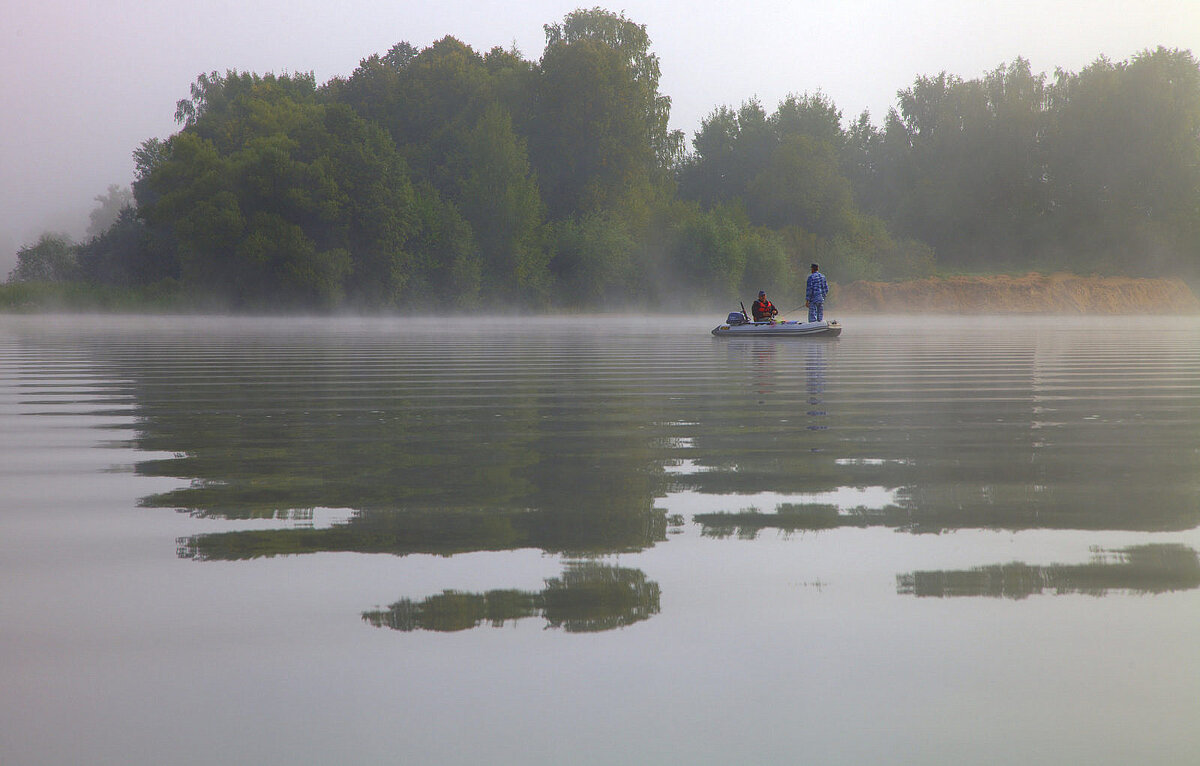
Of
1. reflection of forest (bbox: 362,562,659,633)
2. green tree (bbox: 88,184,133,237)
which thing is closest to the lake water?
reflection of forest (bbox: 362,562,659,633)

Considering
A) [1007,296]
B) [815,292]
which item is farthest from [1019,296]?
[815,292]

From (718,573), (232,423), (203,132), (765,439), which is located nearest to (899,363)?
(765,439)

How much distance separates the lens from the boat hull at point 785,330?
86.9 feet

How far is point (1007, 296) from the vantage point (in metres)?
72.2

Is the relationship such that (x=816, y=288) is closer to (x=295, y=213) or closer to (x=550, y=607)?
(x=550, y=607)

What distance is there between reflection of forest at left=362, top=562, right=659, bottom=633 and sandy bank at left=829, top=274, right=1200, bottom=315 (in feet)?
226

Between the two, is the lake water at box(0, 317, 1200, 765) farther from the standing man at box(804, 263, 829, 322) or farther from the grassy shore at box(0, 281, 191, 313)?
the grassy shore at box(0, 281, 191, 313)

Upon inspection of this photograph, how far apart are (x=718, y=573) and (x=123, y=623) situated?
6.24 ft

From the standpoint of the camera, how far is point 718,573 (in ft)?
12.8

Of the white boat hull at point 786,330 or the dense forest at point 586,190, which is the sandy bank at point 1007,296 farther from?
the white boat hull at point 786,330

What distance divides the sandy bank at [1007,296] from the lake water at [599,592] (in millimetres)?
64389

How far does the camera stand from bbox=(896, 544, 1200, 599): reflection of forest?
3.65 meters

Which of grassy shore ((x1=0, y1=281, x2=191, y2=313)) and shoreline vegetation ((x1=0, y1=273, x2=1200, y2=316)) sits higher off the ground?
grassy shore ((x1=0, y1=281, x2=191, y2=313))

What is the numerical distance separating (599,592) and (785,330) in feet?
78.0
